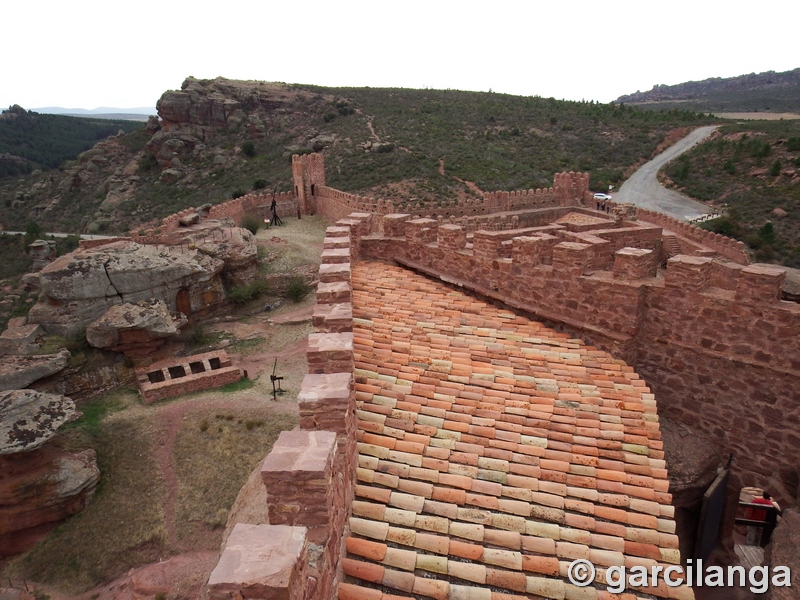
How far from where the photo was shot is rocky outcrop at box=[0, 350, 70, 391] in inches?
619

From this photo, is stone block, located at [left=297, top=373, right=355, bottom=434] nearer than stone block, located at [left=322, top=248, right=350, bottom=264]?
Yes

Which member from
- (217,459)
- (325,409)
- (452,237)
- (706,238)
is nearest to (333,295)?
(325,409)


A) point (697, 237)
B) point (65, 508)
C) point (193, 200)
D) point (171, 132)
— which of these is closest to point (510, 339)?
point (65, 508)

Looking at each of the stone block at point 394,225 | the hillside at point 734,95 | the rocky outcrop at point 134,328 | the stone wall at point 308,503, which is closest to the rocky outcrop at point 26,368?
the rocky outcrop at point 134,328

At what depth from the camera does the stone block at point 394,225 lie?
972 centimetres

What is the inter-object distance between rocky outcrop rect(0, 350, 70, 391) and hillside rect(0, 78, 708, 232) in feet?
73.9

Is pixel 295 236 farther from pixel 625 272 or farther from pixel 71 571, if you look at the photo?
pixel 625 272

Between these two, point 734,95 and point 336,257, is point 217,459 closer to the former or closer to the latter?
point 336,257

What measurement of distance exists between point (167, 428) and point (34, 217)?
44204 millimetres

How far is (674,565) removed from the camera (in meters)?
3.89

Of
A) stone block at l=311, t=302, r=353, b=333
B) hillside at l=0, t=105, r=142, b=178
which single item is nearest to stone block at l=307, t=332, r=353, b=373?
stone block at l=311, t=302, r=353, b=333

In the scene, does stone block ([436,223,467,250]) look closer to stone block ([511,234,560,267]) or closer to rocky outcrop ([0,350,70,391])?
stone block ([511,234,560,267])

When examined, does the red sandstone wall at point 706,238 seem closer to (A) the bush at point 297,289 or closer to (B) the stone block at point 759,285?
(B) the stone block at point 759,285

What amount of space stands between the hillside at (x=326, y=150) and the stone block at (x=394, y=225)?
81.5 feet
